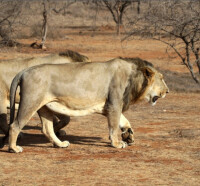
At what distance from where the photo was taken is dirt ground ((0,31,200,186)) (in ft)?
22.0

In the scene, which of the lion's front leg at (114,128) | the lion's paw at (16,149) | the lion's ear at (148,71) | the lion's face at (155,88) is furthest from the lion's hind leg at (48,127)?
the lion's ear at (148,71)

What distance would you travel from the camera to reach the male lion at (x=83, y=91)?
796cm

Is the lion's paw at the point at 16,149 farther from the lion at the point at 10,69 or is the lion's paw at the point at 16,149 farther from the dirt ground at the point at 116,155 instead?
the lion at the point at 10,69

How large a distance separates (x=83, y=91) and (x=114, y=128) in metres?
0.73

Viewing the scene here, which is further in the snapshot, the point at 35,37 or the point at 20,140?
the point at 35,37

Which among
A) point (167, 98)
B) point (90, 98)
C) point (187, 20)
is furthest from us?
point (167, 98)

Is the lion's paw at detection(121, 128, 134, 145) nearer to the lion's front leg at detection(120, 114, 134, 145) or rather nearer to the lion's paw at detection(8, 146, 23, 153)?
the lion's front leg at detection(120, 114, 134, 145)

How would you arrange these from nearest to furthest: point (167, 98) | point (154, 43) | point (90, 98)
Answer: point (90, 98) → point (167, 98) → point (154, 43)

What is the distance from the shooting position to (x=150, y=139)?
9164mm

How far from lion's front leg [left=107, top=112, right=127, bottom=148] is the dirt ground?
0.39 feet

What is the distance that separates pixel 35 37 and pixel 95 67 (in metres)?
28.6

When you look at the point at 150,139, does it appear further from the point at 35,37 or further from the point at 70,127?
the point at 35,37

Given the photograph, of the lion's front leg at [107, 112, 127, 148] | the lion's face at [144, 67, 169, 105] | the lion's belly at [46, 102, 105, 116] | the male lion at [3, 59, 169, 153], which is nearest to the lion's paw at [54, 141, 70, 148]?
the male lion at [3, 59, 169, 153]

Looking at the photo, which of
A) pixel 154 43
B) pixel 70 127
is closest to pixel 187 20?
pixel 70 127
